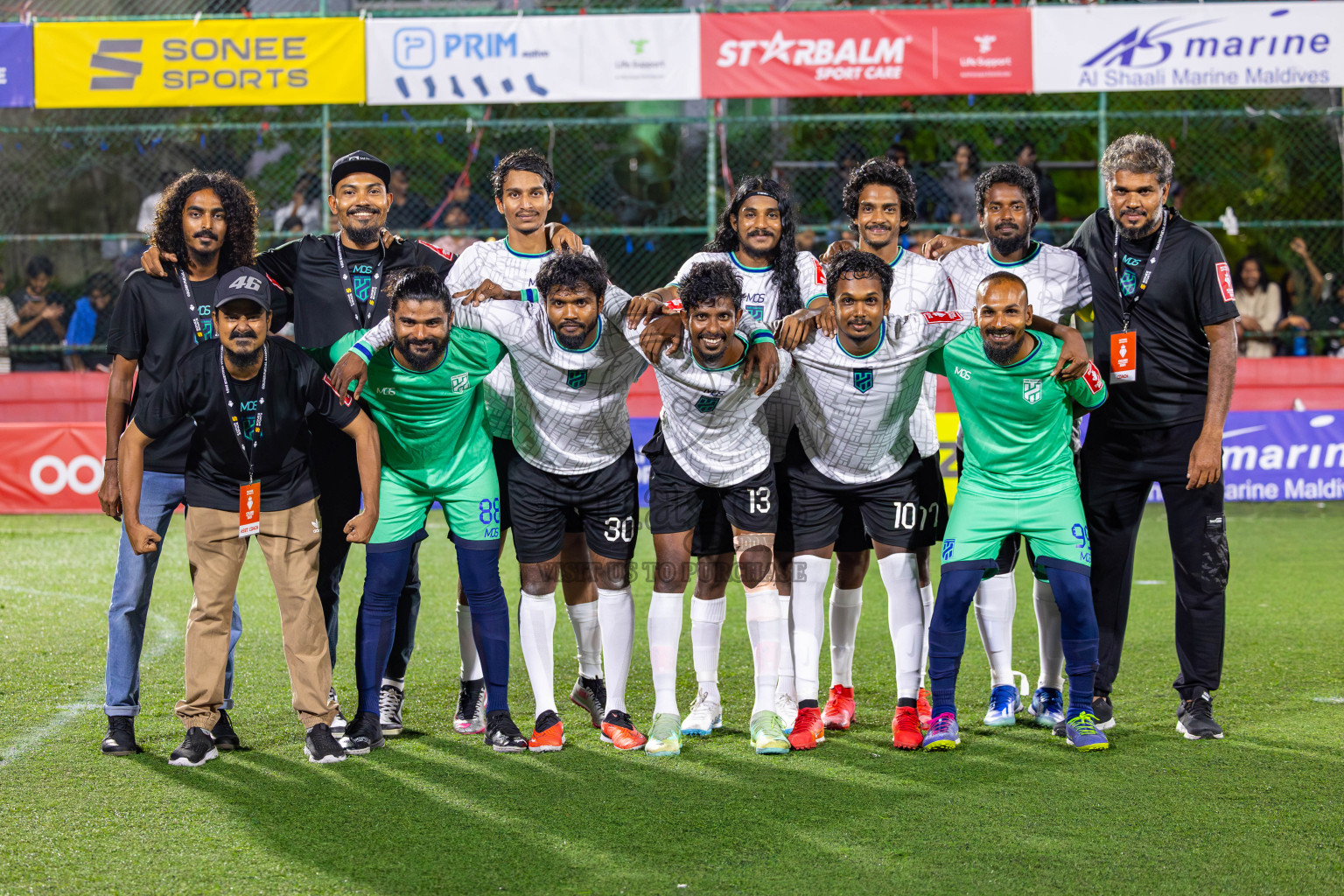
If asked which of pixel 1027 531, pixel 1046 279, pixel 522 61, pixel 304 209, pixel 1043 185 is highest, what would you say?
pixel 522 61

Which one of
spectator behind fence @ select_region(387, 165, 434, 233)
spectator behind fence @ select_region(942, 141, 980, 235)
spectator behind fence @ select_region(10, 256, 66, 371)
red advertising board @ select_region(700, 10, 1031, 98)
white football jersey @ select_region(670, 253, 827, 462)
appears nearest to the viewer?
white football jersey @ select_region(670, 253, 827, 462)

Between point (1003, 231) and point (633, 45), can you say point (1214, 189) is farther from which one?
point (1003, 231)

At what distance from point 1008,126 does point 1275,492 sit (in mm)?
5209

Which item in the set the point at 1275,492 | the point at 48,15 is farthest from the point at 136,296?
the point at 48,15

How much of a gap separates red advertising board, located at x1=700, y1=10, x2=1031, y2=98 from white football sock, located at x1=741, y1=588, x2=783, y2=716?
29.2 ft

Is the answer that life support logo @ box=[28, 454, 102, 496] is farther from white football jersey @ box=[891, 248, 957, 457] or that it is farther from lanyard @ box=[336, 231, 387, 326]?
white football jersey @ box=[891, 248, 957, 457]

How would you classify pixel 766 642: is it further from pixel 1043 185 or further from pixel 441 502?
pixel 1043 185

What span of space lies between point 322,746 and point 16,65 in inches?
429

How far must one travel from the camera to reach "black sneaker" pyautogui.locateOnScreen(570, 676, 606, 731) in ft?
18.4

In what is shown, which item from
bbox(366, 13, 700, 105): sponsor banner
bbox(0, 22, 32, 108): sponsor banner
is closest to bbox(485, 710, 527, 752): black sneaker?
bbox(366, 13, 700, 105): sponsor banner

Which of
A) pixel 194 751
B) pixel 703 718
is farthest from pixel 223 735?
pixel 703 718

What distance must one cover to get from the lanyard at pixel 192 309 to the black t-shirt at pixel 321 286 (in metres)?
0.27

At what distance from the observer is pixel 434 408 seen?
515 centimetres

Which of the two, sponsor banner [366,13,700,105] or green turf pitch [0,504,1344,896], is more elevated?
sponsor banner [366,13,700,105]
